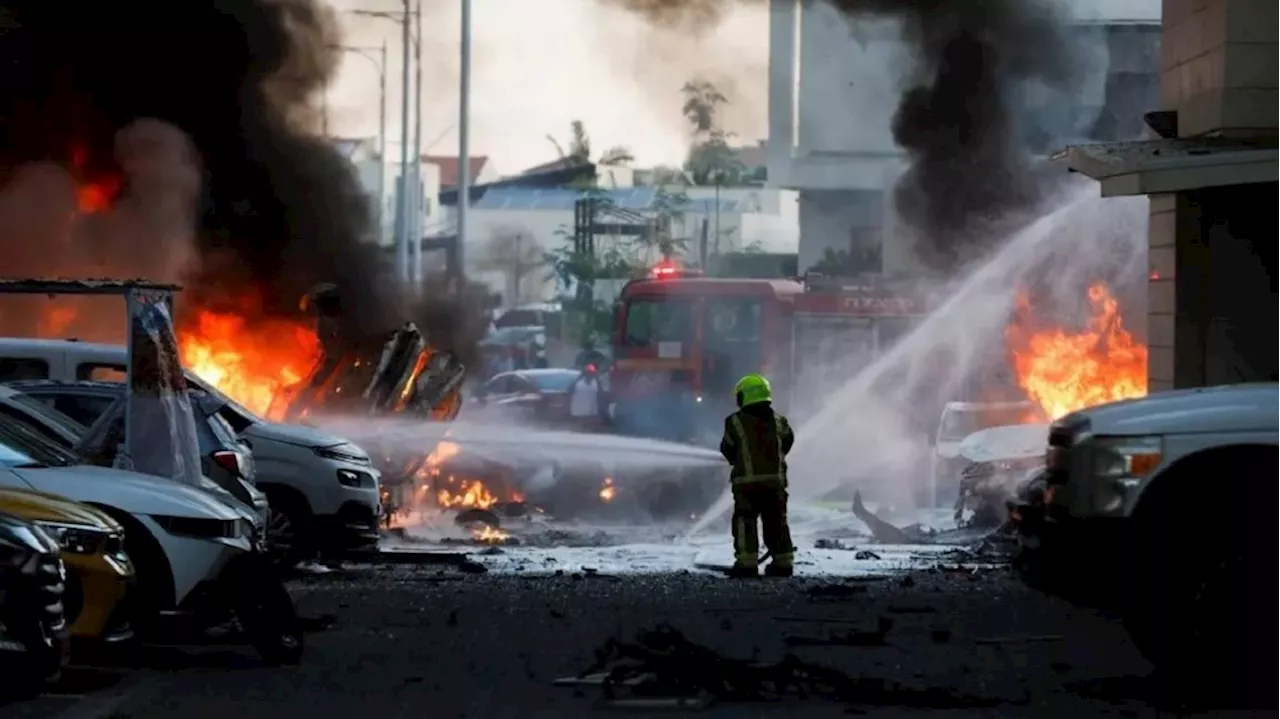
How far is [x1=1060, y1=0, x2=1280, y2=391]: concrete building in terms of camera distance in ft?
49.6

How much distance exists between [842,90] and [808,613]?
33.6m

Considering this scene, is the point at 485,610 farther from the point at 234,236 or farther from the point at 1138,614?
the point at 234,236

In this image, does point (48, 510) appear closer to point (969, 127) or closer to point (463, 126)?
point (969, 127)

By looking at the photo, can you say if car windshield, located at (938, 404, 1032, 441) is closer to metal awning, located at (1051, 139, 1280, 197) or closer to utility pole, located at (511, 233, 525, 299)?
metal awning, located at (1051, 139, 1280, 197)

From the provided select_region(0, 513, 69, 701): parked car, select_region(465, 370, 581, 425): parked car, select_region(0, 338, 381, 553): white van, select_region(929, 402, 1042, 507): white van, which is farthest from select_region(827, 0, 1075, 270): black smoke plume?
select_region(0, 513, 69, 701): parked car

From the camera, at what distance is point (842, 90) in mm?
44562

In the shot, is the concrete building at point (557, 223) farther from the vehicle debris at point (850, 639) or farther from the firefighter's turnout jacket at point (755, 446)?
the vehicle debris at point (850, 639)

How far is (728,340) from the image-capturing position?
27.5 metres

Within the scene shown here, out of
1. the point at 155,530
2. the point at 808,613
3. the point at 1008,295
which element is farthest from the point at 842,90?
the point at 155,530

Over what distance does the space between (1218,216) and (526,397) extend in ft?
62.4

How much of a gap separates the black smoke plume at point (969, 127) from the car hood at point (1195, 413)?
695 inches

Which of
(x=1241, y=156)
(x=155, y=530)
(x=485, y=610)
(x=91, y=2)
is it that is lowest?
(x=485, y=610)

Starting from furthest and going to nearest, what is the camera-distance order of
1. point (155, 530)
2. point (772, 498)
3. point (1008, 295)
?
point (1008, 295), point (772, 498), point (155, 530)

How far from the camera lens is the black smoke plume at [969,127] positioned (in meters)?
27.1
